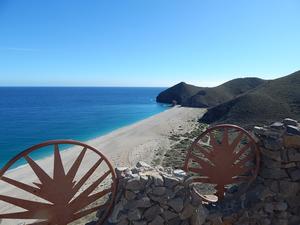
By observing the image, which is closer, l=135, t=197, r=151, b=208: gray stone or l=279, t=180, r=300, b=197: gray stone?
l=135, t=197, r=151, b=208: gray stone

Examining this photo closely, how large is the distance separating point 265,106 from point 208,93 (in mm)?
63588

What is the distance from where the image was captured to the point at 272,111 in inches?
2515

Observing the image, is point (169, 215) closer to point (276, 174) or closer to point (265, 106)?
point (276, 174)

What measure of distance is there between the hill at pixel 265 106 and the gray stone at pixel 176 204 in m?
53.0

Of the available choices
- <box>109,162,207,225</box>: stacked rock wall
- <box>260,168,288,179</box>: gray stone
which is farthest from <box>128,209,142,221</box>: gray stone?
<box>260,168,288,179</box>: gray stone

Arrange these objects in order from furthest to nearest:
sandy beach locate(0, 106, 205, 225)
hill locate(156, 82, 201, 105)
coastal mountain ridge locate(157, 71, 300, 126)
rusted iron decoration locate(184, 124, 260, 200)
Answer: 1. hill locate(156, 82, 201, 105)
2. coastal mountain ridge locate(157, 71, 300, 126)
3. sandy beach locate(0, 106, 205, 225)
4. rusted iron decoration locate(184, 124, 260, 200)

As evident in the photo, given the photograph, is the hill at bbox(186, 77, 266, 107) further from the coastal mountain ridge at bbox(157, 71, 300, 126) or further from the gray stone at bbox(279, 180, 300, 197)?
the gray stone at bbox(279, 180, 300, 197)

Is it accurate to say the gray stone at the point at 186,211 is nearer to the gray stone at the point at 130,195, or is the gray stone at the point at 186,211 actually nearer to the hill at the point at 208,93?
the gray stone at the point at 130,195

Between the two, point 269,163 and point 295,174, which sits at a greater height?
point 269,163

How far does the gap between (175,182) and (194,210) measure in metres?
1.15

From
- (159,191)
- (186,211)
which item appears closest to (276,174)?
(186,211)

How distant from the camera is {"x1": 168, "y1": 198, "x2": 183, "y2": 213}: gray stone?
31.4 ft

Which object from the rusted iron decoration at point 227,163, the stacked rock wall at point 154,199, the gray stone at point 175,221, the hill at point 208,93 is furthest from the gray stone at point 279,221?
the hill at point 208,93

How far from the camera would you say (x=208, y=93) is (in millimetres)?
130375
